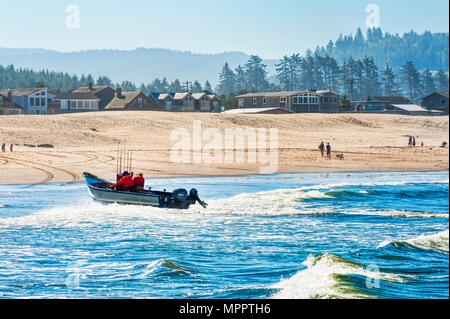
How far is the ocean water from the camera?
1483cm

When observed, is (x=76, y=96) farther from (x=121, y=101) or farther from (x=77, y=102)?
(x=121, y=101)

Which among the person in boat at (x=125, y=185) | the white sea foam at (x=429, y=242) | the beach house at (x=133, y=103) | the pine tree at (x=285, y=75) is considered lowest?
the white sea foam at (x=429, y=242)

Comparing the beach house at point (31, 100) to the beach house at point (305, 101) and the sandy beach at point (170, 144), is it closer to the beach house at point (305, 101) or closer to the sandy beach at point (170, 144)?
the sandy beach at point (170, 144)

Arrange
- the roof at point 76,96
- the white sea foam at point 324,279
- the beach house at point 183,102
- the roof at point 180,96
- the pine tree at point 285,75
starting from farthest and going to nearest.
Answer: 1. the pine tree at point 285,75
2. the roof at point 180,96
3. the beach house at point 183,102
4. the roof at point 76,96
5. the white sea foam at point 324,279

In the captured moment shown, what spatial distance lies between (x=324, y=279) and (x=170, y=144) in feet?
133

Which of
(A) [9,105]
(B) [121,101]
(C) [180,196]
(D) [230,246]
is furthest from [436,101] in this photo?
(D) [230,246]

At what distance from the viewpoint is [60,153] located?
4559cm

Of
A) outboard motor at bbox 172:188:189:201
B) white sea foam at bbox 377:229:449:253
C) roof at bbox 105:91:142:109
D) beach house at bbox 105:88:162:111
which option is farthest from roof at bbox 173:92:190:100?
white sea foam at bbox 377:229:449:253

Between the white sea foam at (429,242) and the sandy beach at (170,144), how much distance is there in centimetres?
2125

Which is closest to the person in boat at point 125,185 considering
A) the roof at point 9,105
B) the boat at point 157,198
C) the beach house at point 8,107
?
the boat at point 157,198

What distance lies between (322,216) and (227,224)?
4463 millimetres

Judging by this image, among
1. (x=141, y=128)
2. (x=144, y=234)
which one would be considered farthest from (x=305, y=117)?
(x=144, y=234)

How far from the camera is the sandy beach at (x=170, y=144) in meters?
40.9
